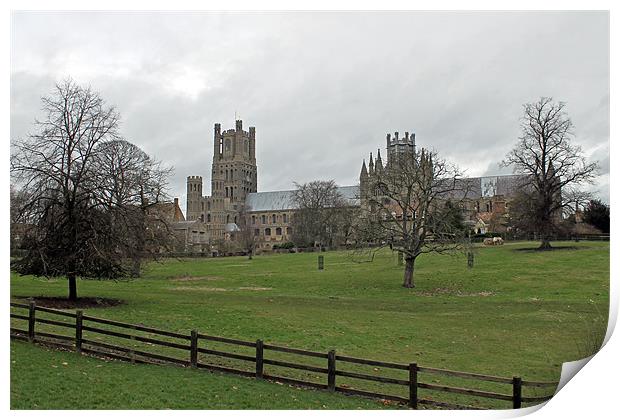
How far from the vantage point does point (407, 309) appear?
86.7ft

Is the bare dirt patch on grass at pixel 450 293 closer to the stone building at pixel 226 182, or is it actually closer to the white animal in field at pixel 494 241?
Result: the white animal in field at pixel 494 241

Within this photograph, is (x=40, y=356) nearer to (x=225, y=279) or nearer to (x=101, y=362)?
(x=101, y=362)

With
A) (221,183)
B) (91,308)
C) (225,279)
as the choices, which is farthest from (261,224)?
(91,308)

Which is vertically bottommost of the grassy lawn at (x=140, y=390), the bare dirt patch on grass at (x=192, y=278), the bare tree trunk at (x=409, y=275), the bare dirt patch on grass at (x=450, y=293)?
the grassy lawn at (x=140, y=390)

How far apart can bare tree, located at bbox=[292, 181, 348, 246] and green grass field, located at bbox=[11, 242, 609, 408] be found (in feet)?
116

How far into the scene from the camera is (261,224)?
14312cm

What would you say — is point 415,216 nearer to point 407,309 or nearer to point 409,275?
point 409,275

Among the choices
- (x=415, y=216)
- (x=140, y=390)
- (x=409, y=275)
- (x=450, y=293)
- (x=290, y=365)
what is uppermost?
(x=415, y=216)

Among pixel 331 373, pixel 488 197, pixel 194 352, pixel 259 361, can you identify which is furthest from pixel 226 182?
pixel 331 373

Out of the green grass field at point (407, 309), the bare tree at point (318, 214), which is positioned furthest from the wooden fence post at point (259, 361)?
the bare tree at point (318, 214)

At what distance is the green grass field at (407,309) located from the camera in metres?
18.0

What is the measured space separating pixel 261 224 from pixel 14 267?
394 feet

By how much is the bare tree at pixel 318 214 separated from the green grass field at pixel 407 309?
35325 millimetres

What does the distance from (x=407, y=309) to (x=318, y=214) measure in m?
56.1
